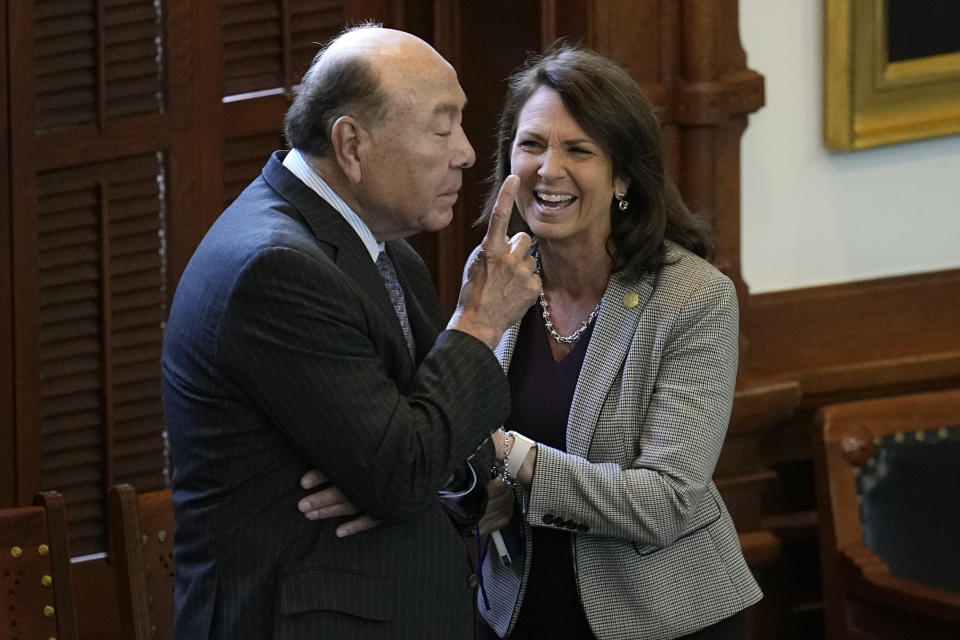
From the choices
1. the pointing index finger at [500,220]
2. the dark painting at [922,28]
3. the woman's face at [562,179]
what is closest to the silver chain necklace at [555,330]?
the woman's face at [562,179]

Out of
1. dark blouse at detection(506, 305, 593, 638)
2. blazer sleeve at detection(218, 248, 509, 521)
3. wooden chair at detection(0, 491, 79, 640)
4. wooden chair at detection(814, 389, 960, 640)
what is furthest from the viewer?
wooden chair at detection(814, 389, 960, 640)

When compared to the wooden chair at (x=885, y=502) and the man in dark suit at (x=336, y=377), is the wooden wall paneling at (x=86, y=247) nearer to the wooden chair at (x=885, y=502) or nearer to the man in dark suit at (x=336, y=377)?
the man in dark suit at (x=336, y=377)

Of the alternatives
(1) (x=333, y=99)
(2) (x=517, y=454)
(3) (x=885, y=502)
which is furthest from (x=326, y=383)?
(3) (x=885, y=502)

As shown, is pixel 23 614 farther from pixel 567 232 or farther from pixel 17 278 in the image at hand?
pixel 567 232

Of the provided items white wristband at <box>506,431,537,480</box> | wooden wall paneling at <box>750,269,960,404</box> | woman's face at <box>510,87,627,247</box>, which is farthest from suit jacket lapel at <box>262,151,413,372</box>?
wooden wall paneling at <box>750,269,960,404</box>

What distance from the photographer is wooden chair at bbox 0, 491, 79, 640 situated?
241 cm

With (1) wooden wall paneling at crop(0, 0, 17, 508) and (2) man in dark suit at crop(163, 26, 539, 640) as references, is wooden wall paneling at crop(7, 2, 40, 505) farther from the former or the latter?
(2) man in dark suit at crop(163, 26, 539, 640)

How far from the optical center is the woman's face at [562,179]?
2.54 m

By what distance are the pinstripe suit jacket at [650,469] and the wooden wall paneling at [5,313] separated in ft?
3.80

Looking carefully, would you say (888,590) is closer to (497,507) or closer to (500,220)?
(497,507)

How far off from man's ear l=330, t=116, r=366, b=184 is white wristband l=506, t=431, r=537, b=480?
23.9 inches

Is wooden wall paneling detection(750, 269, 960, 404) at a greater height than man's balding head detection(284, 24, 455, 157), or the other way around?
man's balding head detection(284, 24, 455, 157)

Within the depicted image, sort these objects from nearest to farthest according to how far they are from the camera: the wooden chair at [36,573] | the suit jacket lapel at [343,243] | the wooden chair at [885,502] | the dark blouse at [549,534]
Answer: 1. the suit jacket lapel at [343,243]
2. the wooden chair at [36,573]
3. the dark blouse at [549,534]
4. the wooden chair at [885,502]

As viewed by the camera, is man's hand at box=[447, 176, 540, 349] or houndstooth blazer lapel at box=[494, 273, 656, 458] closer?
man's hand at box=[447, 176, 540, 349]
